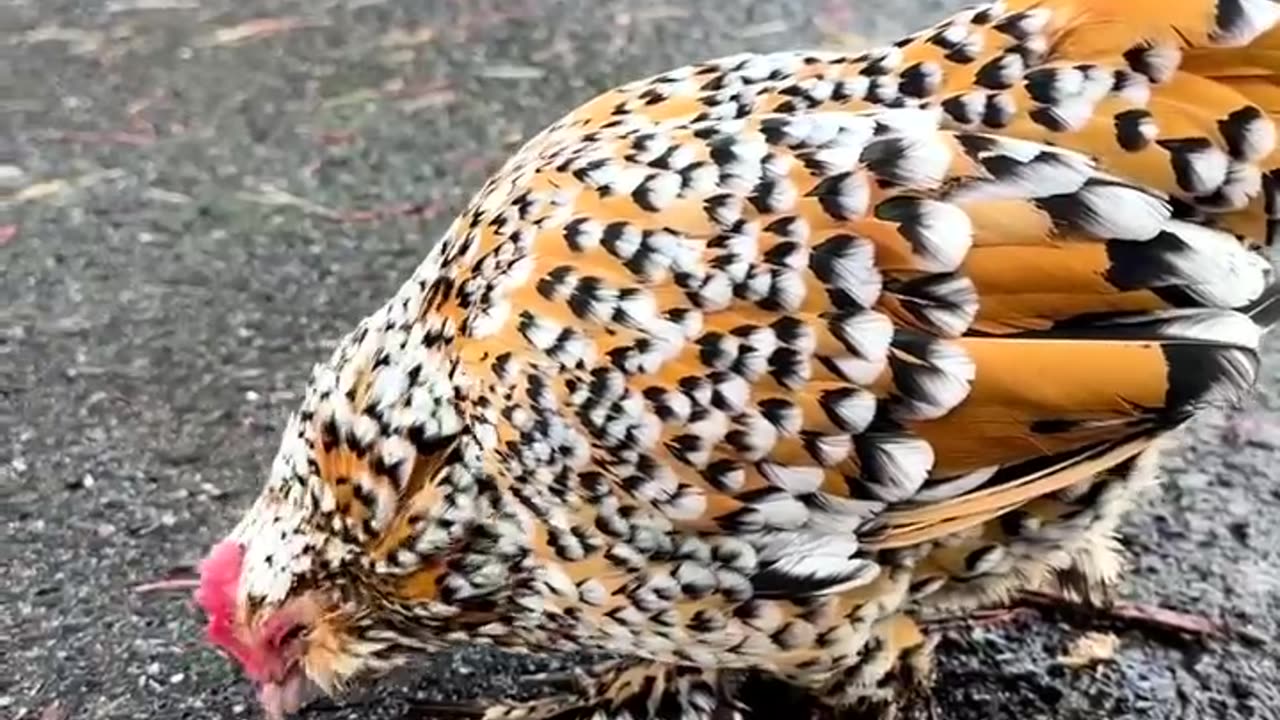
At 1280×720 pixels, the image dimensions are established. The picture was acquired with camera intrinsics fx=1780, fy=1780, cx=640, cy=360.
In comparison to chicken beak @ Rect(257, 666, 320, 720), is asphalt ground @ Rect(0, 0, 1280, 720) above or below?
below

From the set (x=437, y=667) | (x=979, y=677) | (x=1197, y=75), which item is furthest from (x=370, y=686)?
(x=1197, y=75)

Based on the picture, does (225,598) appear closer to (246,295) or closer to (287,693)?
Answer: (287,693)

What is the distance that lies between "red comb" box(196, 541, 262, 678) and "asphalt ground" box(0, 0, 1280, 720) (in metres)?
0.23

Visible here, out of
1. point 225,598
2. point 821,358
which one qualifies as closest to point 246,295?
point 225,598

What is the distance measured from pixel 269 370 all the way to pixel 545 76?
1.37 m

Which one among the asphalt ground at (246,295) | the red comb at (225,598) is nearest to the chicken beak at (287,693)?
the red comb at (225,598)

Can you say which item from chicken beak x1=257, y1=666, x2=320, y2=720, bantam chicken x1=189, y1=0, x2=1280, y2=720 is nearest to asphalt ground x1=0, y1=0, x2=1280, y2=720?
chicken beak x1=257, y1=666, x2=320, y2=720

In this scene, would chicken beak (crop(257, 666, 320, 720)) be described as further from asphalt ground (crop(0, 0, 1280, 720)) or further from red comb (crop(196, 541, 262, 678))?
asphalt ground (crop(0, 0, 1280, 720))

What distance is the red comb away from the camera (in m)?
2.32

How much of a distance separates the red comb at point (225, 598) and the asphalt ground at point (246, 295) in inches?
9.1

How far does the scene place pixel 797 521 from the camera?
207cm

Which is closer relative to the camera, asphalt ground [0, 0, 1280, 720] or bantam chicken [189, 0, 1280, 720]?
bantam chicken [189, 0, 1280, 720]

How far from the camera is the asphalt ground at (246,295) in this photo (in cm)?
262

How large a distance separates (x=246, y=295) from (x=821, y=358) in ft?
5.75
